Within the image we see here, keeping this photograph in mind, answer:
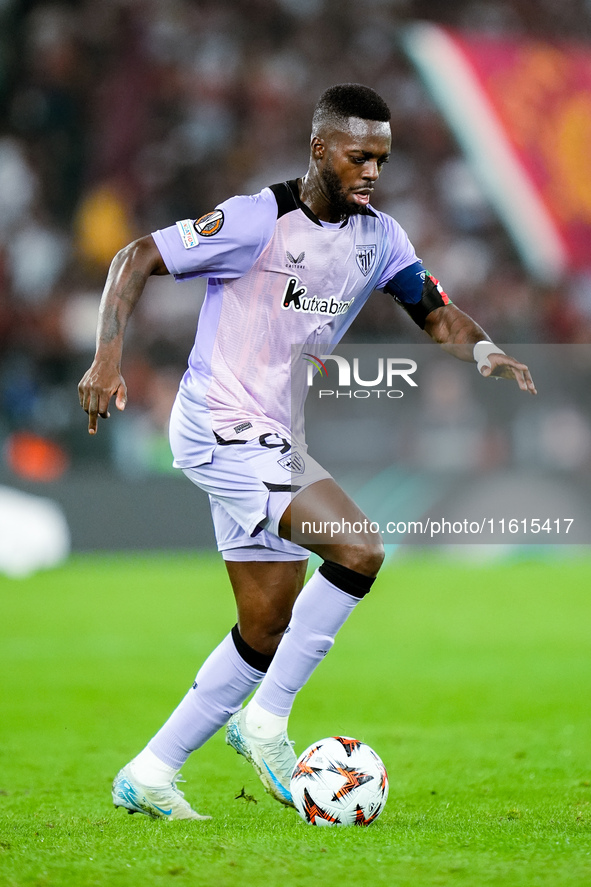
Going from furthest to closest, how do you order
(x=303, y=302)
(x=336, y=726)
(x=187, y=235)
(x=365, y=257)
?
(x=336, y=726) < (x=365, y=257) < (x=303, y=302) < (x=187, y=235)

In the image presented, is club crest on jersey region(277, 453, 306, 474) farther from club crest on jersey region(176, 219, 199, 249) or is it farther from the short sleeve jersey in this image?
club crest on jersey region(176, 219, 199, 249)

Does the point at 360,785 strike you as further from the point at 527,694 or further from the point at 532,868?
the point at 527,694

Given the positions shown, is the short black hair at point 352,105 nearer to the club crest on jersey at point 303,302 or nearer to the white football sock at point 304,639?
the club crest on jersey at point 303,302

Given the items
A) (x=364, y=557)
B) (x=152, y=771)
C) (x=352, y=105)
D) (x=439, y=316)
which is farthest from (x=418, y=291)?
(x=152, y=771)

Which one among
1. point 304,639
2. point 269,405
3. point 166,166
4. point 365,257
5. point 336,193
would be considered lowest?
point 304,639

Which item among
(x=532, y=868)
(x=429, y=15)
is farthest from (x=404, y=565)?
(x=532, y=868)

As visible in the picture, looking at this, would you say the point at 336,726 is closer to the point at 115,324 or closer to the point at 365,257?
the point at 365,257

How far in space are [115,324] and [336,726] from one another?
2.89 meters

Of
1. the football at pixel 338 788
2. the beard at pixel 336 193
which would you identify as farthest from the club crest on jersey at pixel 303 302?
the football at pixel 338 788

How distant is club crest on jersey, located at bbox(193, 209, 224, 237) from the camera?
12.1ft

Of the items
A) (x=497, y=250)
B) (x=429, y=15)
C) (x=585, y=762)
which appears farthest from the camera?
(x=429, y=15)

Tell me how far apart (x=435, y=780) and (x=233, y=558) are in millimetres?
1312

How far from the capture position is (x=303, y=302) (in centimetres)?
389

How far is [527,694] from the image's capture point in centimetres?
659
